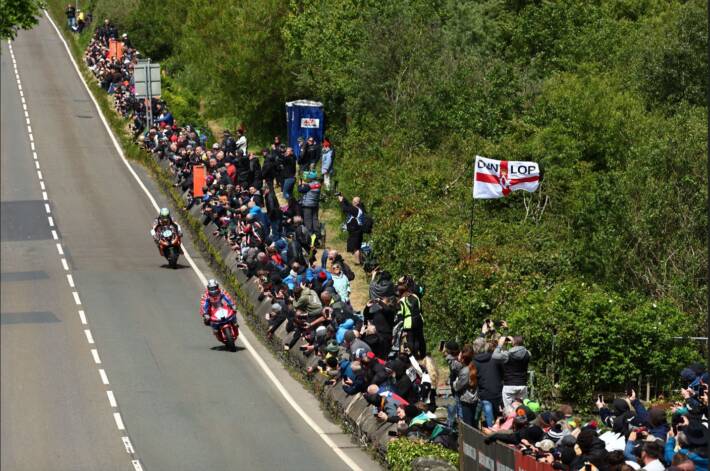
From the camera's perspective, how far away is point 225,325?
102ft

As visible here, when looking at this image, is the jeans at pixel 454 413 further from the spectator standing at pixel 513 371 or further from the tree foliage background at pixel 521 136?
the tree foliage background at pixel 521 136

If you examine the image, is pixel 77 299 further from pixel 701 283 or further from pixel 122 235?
pixel 701 283

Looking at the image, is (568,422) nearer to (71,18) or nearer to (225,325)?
(225,325)

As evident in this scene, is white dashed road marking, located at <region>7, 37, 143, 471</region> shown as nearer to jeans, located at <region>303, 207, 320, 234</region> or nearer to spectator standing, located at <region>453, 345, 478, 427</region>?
spectator standing, located at <region>453, 345, 478, 427</region>

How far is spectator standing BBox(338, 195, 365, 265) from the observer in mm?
35938

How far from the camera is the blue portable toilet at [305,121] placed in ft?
158

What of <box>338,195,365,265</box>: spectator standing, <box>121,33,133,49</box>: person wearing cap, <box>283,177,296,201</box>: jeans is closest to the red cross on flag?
<box>338,195,365,265</box>: spectator standing

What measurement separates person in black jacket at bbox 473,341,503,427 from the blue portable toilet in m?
27.9

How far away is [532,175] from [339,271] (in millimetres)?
6391

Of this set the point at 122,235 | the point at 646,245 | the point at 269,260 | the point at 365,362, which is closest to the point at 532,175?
the point at 646,245

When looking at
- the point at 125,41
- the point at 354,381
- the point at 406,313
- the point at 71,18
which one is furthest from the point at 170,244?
the point at 71,18

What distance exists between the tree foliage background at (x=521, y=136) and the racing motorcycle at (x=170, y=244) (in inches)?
218

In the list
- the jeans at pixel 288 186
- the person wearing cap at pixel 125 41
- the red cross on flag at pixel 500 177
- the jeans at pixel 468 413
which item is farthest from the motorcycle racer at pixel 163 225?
the person wearing cap at pixel 125 41

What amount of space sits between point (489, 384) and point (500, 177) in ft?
43.8
